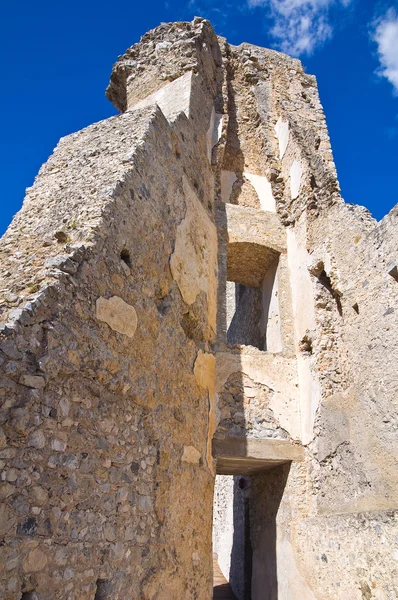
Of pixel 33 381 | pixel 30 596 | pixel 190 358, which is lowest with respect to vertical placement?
pixel 30 596

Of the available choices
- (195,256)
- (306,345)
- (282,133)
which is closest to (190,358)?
(195,256)

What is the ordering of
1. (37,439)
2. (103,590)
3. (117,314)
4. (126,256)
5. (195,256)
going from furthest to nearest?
1. (195,256)
2. (126,256)
3. (117,314)
4. (103,590)
5. (37,439)

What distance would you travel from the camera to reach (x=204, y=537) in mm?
4453

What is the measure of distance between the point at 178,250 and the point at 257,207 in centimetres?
311

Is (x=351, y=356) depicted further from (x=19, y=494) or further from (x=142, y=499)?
(x=19, y=494)

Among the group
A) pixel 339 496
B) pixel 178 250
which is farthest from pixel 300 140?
pixel 339 496

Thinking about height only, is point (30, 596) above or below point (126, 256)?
below

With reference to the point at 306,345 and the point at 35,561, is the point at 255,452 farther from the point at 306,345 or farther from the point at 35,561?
the point at 35,561

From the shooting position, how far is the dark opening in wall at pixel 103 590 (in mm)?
2779

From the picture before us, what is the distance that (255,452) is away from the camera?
5469 millimetres

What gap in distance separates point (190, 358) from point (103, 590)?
238 cm

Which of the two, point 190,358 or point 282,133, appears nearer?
point 190,358

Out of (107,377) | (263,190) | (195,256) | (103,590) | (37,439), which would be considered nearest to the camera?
(37,439)

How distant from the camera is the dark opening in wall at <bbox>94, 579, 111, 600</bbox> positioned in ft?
9.12
